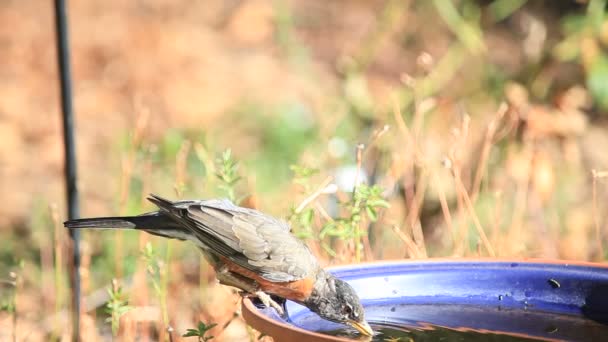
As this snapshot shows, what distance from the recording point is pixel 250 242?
9.76ft

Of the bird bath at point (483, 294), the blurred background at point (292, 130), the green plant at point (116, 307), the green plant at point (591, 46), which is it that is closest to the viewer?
the bird bath at point (483, 294)

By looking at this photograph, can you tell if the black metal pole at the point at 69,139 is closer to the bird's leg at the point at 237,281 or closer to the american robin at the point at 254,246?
the american robin at the point at 254,246

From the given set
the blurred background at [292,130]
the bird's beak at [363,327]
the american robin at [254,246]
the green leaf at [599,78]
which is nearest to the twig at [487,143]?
the blurred background at [292,130]

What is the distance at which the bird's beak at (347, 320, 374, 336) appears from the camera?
2617 mm

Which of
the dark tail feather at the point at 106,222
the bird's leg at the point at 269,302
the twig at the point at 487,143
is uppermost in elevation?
the twig at the point at 487,143

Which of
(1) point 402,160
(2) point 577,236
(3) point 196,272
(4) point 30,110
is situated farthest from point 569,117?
(4) point 30,110

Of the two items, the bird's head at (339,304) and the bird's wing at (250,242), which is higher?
the bird's wing at (250,242)

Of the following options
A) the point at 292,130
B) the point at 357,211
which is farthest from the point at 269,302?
the point at 292,130

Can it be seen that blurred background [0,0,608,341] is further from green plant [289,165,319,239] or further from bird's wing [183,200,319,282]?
bird's wing [183,200,319,282]

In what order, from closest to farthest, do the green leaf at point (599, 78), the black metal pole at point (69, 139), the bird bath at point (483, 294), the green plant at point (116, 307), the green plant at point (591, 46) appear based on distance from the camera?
the bird bath at point (483, 294), the green plant at point (116, 307), the black metal pole at point (69, 139), the green plant at point (591, 46), the green leaf at point (599, 78)

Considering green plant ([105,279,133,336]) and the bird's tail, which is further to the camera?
the bird's tail

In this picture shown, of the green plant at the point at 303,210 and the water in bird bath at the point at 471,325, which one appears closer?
the water in bird bath at the point at 471,325

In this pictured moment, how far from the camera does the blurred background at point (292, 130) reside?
4160mm

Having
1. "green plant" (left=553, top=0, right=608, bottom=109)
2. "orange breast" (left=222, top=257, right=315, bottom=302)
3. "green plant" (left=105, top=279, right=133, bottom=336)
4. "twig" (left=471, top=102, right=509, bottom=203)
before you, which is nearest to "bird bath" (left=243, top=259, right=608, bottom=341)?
"orange breast" (left=222, top=257, right=315, bottom=302)
